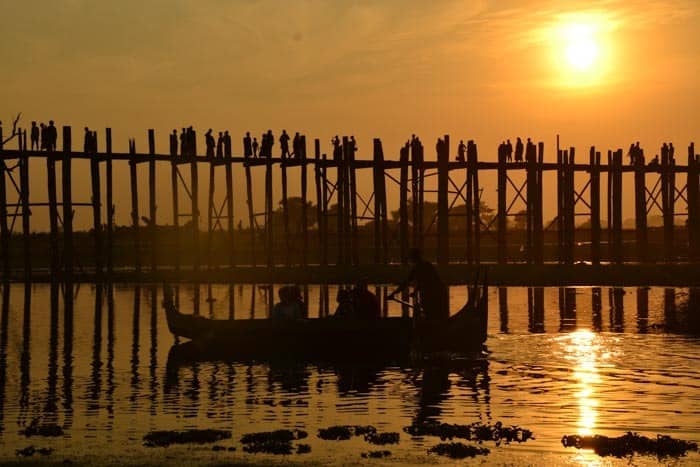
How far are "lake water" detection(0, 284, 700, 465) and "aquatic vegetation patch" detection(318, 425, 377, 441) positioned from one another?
121mm

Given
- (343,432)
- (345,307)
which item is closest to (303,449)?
(343,432)

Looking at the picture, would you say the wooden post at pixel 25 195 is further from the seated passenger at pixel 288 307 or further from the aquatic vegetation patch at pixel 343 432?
the aquatic vegetation patch at pixel 343 432

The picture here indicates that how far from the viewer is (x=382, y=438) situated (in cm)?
1426

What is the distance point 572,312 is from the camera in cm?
3444

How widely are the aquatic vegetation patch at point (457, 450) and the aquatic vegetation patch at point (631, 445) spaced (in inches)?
37.4

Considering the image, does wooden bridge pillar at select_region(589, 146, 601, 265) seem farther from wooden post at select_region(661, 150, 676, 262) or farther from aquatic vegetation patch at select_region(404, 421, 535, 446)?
aquatic vegetation patch at select_region(404, 421, 535, 446)

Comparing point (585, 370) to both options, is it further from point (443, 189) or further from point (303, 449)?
point (443, 189)

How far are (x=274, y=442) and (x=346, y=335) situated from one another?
908 cm

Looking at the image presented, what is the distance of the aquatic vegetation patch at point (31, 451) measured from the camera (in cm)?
1350

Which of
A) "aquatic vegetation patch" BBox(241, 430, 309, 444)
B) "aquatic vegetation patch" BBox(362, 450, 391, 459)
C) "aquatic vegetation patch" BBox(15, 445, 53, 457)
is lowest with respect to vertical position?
"aquatic vegetation patch" BBox(362, 450, 391, 459)

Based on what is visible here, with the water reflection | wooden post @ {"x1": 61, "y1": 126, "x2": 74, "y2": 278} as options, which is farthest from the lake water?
wooden post @ {"x1": 61, "y1": 126, "x2": 74, "y2": 278}

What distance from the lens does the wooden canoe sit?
2292cm

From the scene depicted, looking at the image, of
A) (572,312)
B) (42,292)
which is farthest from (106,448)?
(42,292)

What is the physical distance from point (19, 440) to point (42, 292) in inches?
1232
